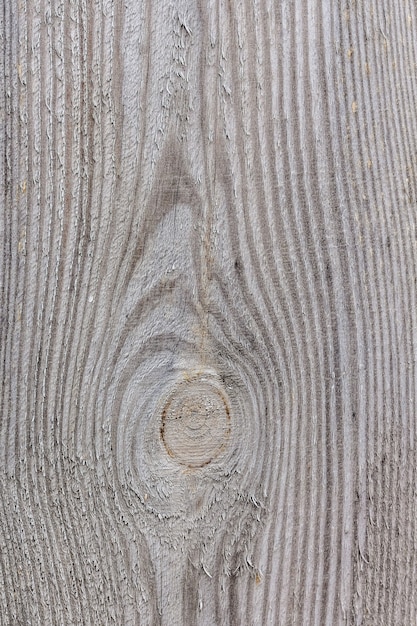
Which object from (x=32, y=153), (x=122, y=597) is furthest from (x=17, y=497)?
(x=32, y=153)

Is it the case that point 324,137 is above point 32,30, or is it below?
below

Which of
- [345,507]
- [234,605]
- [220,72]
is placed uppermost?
[220,72]

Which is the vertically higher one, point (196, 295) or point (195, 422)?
point (196, 295)

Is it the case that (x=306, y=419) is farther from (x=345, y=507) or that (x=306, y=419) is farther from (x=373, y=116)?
(x=373, y=116)
